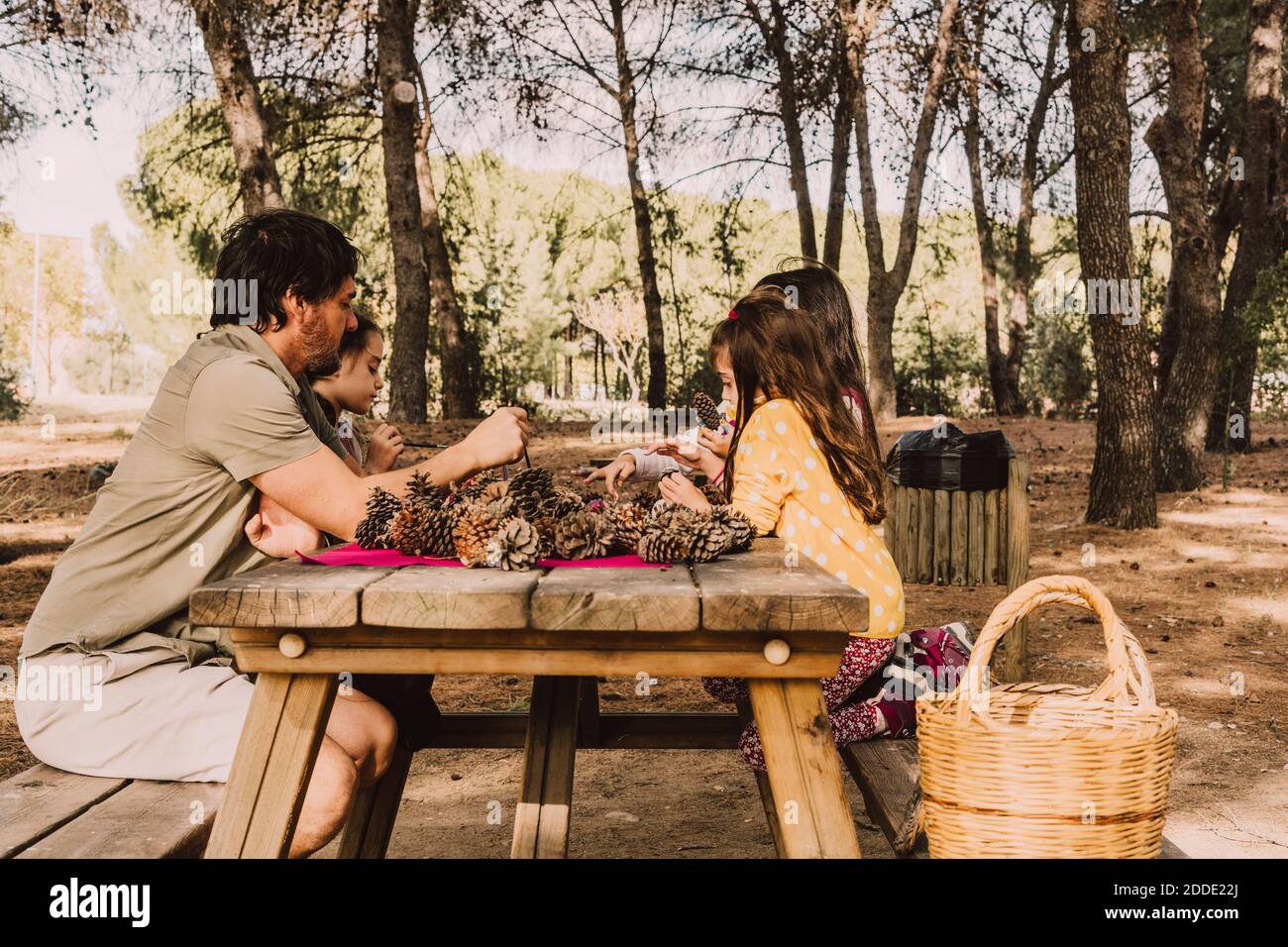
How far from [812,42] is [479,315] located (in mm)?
16180

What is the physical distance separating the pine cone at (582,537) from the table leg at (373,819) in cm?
118

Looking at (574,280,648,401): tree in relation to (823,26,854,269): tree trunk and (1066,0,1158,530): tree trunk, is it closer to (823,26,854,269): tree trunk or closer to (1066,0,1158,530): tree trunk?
(823,26,854,269): tree trunk

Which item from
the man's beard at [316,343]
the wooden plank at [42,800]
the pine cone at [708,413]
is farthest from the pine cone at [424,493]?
the pine cone at [708,413]

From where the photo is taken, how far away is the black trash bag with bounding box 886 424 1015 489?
5742mm

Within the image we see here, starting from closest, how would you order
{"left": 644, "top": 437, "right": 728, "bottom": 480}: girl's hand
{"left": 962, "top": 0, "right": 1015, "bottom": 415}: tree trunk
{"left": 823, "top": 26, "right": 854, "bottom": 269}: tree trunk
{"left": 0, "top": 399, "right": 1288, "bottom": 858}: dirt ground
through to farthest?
{"left": 0, "top": 399, "right": 1288, "bottom": 858}: dirt ground → {"left": 644, "top": 437, "right": 728, "bottom": 480}: girl's hand → {"left": 823, "top": 26, "right": 854, "bottom": 269}: tree trunk → {"left": 962, "top": 0, "right": 1015, "bottom": 415}: tree trunk

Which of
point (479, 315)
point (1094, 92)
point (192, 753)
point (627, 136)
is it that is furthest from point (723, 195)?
point (192, 753)

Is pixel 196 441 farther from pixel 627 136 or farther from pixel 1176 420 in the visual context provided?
pixel 627 136

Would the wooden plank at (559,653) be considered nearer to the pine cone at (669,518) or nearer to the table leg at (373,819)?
the pine cone at (669,518)

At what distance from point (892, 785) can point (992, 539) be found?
11.4ft

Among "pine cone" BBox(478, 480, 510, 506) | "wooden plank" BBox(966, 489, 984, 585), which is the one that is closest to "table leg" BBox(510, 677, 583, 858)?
"pine cone" BBox(478, 480, 510, 506)

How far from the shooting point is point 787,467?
2.99 metres

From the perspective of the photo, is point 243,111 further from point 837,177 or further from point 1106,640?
point 1106,640

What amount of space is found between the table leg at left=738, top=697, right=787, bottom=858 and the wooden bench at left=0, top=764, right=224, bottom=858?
1075mm

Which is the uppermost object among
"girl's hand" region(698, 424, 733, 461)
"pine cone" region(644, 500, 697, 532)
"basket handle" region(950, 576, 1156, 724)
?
"girl's hand" region(698, 424, 733, 461)
